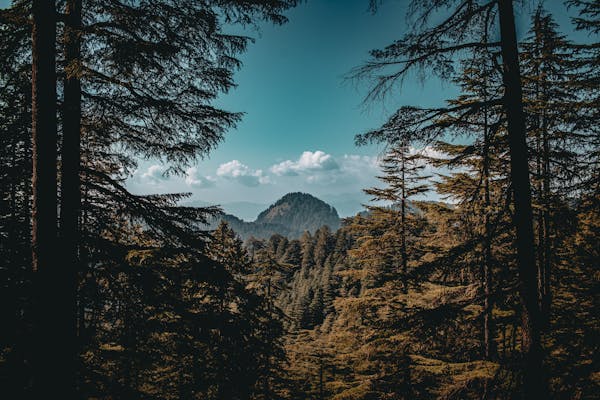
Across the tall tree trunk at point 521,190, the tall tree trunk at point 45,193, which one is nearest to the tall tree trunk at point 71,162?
the tall tree trunk at point 45,193

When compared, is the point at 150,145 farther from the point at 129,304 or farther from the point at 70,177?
the point at 129,304

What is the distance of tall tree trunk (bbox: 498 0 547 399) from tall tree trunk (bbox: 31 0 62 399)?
6.29 meters

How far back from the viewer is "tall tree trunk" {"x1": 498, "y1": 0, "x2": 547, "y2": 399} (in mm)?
3994

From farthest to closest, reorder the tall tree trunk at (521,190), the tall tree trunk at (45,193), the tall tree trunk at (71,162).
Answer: the tall tree trunk at (71,162), the tall tree trunk at (521,190), the tall tree trunk at (45,193)

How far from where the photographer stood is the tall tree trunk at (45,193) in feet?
12.5

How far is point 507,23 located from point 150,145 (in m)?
6.38

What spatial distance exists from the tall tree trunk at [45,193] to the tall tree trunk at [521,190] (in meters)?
6.29

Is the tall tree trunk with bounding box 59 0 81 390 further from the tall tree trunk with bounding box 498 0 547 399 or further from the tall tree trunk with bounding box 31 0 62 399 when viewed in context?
the tall tree trunk with bounding box 498 0 547 399

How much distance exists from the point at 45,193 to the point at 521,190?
661 cm

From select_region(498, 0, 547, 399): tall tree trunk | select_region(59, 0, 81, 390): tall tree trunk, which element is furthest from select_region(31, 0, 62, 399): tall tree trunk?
select_region(498, 0, 547, 399): tall tree trunk

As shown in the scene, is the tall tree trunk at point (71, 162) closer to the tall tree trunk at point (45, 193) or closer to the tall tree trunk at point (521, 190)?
the tall tree trunk at point (45, 193)

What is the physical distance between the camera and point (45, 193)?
3.97m

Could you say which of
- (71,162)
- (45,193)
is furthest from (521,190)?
(71,162)

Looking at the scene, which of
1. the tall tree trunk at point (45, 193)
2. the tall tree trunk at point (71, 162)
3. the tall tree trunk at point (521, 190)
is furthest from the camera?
the tall tree trunk at point (71, 162)
